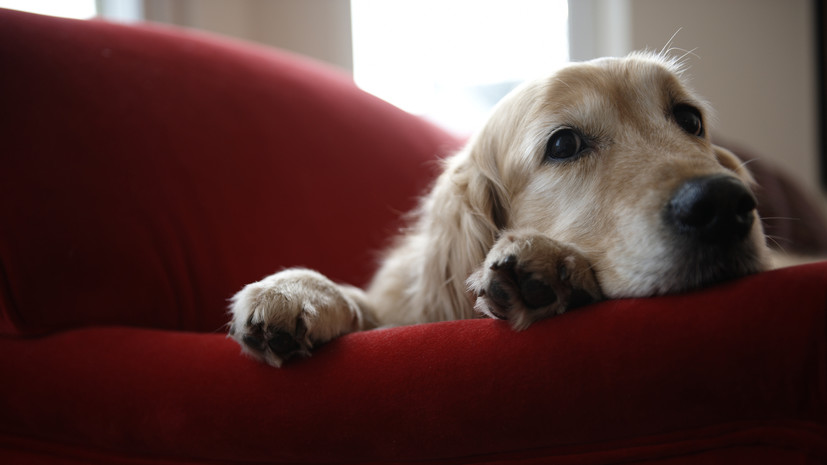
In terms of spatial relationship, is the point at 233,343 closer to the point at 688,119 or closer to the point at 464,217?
the point at 464,217

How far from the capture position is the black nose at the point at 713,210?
1122 mm

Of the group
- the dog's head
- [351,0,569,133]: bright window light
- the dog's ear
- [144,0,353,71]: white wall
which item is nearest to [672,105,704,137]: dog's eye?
the dog's head

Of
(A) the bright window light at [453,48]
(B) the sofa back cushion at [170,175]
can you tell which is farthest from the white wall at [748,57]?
(B) the sofa back cushion at [170,175]

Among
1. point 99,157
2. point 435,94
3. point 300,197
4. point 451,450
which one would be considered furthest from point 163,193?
point 435,94

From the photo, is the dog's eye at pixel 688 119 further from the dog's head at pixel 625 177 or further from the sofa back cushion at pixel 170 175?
the sofa back cushion at pixel 170 175

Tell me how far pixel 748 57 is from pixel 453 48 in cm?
230

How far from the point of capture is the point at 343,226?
2.33 m

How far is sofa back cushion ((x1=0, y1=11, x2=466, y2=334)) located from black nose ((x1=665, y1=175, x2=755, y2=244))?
134cm

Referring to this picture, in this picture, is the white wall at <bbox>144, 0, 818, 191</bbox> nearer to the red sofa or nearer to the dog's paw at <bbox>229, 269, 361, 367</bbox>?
the red sofa

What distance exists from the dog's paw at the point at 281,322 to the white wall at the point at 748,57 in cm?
383

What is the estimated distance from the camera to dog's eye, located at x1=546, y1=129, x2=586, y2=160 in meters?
1.61

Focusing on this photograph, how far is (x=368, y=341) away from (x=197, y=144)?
110 cm

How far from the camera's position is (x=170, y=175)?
184cm

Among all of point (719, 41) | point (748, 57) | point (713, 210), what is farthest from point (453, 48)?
→ point (713, 210)
